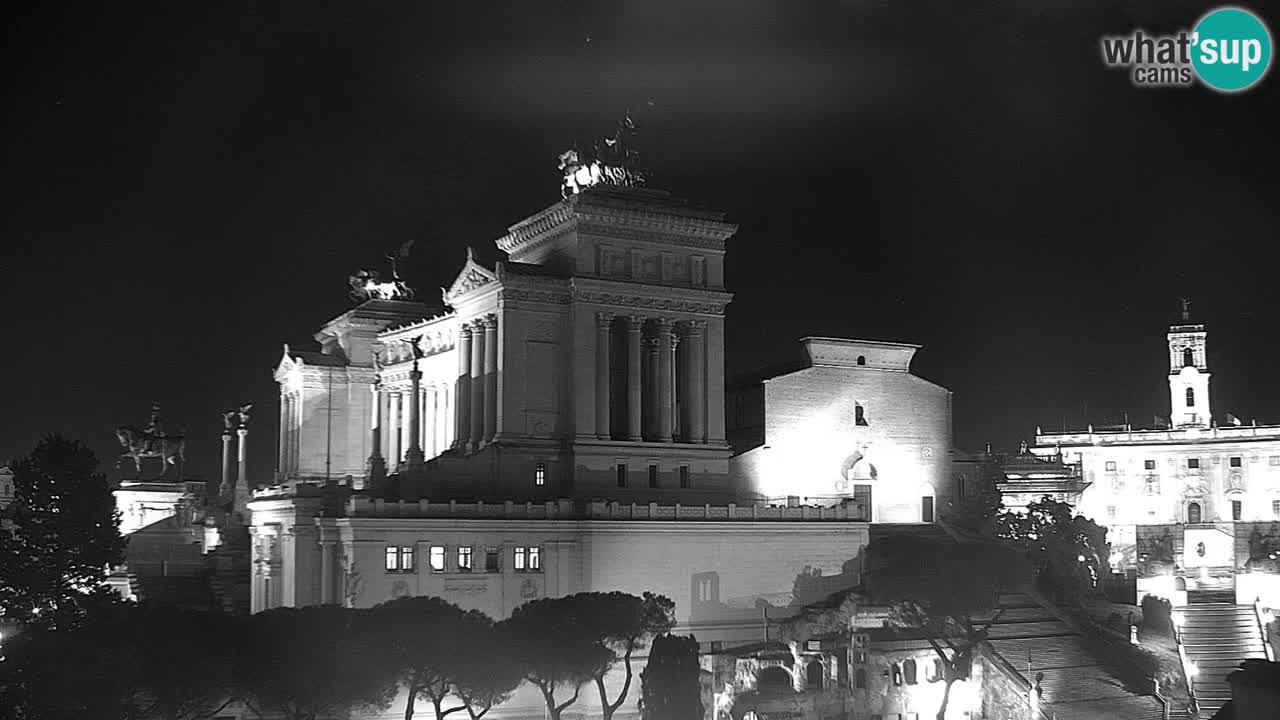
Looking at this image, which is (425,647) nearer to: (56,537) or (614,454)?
(56,537)

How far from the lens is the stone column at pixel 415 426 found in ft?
258

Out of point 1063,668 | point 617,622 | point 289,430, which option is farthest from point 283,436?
point 1063,668

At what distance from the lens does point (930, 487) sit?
93750 millimetres

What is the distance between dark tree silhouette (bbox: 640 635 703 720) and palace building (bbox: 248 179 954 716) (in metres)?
12.3

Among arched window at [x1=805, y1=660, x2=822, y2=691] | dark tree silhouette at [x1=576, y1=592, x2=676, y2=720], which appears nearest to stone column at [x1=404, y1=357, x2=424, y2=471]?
dark tree silhouette at [x1=576, y1=592, x2=676, y2=720]

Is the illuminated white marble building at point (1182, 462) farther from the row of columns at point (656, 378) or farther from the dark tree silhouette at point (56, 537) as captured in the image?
the dark tree silhouette at point (56, 537)

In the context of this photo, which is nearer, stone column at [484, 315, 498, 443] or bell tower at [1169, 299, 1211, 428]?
stone column at [484, 315, 498, 443]

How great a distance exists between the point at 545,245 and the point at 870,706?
34.4 metres

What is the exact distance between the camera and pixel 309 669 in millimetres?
54031

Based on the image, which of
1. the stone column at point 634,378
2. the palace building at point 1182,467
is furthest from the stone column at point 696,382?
the palace building at point 1182,467

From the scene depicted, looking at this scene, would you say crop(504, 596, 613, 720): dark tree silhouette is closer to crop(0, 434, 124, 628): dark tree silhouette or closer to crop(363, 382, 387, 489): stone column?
crop(0, 434, 124, 628): dark tree silhouette

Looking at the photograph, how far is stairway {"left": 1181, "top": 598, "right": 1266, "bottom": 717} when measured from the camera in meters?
76.0

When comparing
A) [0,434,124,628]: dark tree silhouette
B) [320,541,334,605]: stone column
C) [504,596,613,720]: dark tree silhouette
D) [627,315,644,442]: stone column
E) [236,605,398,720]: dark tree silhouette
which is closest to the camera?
[236,605,398,720]: dark tree silhouette

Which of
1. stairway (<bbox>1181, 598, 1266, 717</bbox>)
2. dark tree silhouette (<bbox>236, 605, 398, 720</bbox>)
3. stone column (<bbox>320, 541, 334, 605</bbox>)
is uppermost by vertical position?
stone column (<bbox>320, 541, 334, 605</bbox>)
